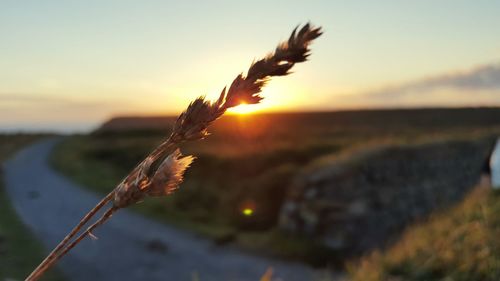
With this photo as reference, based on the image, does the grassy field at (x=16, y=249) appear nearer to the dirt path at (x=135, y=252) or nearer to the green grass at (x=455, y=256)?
the dirt path at (x=135, y=252)

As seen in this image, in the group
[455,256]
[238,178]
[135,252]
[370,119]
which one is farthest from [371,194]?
[370,119]

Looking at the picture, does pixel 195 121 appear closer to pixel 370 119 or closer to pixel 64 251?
pixel 64 251

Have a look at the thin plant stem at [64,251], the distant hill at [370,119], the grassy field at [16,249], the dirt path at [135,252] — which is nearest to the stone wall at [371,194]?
the dirt path at [135,252]

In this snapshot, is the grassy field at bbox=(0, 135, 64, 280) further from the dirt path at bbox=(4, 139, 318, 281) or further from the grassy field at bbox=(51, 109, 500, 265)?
the grassy field at bbox=(51, 109, 500, 265)

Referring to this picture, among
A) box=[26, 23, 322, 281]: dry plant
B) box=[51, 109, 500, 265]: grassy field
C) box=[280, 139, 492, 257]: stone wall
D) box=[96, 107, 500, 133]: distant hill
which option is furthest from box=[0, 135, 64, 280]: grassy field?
box=[96, 107, 500, 133]: distant hill

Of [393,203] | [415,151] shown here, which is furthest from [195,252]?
[415,151]

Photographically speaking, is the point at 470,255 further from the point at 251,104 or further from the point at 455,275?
the point at 251,104
